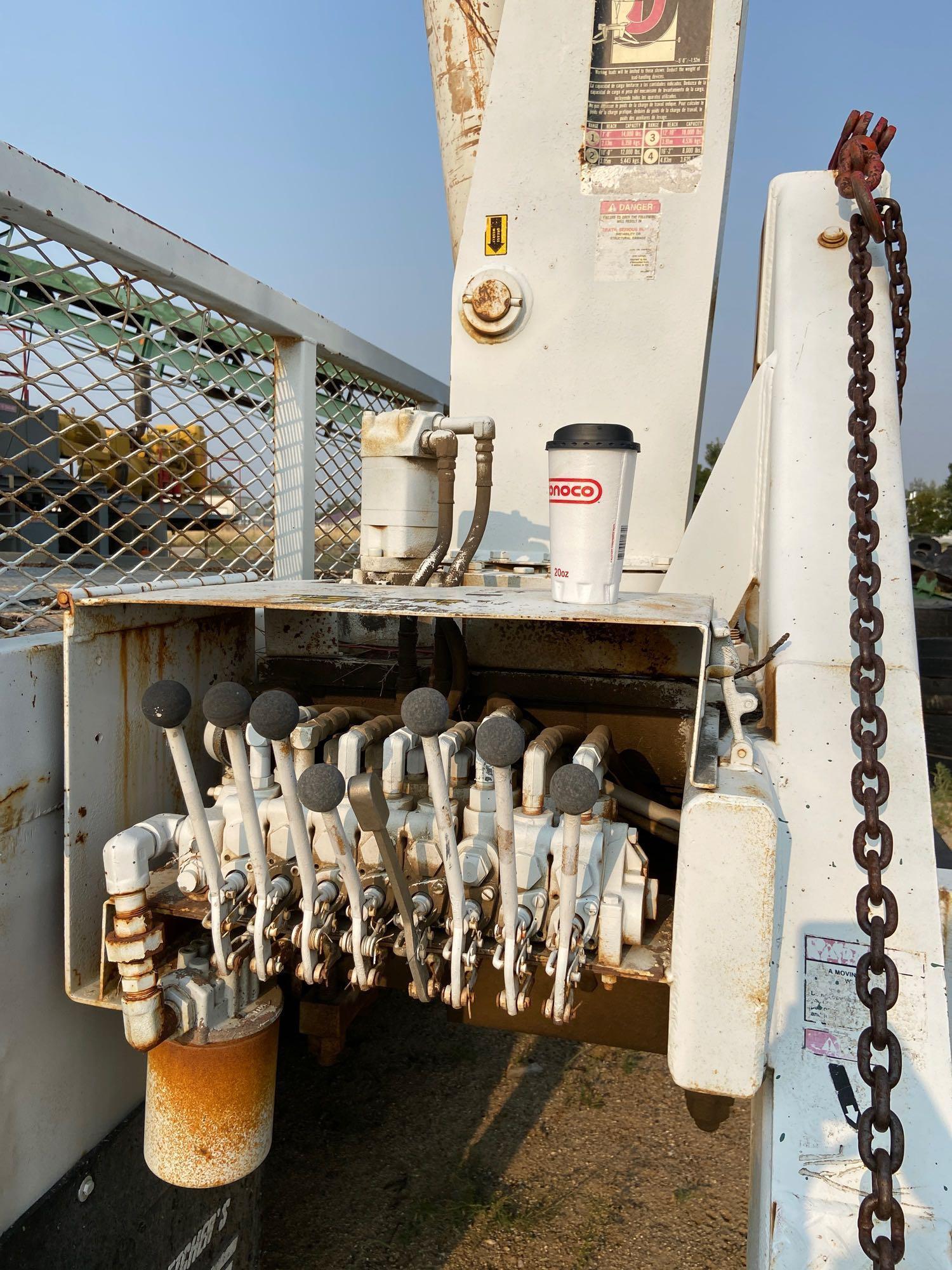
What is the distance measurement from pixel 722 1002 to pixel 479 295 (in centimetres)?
203

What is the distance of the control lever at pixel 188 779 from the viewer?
128 cm

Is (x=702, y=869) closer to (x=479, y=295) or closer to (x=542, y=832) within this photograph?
(x=542, y=832)

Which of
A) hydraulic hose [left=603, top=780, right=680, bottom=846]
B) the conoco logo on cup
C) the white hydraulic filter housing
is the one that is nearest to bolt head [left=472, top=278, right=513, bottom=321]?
the white hydraulic filter housing

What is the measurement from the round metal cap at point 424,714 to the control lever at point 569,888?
18cm

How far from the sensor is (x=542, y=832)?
147 cm

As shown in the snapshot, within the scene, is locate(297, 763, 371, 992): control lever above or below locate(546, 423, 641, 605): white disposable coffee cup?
below

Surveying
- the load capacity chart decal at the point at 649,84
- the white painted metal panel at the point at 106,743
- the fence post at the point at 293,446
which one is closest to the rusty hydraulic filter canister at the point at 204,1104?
the white painted metal panel at the point at 106,743

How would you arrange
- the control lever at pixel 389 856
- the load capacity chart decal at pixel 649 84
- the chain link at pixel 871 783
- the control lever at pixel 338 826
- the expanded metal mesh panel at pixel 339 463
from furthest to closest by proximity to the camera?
the expanded metal mesh panel at pixel 339 463 < the load capacity chart decal at pixel 649 84 < the control lever at pixel 389 856 < the control lever at pixel 338 826 < the chain link at pixel 871 783

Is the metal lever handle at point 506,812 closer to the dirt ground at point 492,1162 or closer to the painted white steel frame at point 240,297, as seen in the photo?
the dirt ground at point 492,1162

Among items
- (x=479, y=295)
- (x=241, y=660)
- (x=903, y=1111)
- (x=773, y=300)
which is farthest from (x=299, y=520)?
(x=903, y=1111)

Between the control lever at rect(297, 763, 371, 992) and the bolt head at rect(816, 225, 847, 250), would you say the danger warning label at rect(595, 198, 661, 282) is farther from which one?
the control lever at rect(297, 763, 371, 992)

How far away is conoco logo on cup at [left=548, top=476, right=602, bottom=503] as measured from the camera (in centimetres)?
139

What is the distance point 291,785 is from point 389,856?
0.20 meters

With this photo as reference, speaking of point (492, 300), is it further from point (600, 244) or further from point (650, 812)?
point (650, 812)
